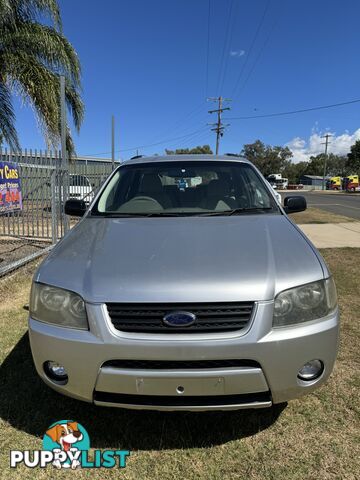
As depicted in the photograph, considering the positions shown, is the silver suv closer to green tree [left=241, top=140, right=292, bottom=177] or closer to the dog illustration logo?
the dog illustration logo

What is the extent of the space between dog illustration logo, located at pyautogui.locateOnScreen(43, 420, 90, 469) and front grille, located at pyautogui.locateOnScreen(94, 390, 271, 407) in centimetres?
47

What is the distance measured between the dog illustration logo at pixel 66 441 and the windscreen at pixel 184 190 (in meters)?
1.60

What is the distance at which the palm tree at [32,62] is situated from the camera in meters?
11.2

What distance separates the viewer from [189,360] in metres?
2.05

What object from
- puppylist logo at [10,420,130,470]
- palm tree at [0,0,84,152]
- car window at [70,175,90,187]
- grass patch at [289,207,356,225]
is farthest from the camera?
car window at [70,175,90,187]

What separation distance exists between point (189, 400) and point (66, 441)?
0.85 metres

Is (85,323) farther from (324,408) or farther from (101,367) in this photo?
(324,408)

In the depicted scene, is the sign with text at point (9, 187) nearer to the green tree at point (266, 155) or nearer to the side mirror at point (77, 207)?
the side mirror at point (77, 207)

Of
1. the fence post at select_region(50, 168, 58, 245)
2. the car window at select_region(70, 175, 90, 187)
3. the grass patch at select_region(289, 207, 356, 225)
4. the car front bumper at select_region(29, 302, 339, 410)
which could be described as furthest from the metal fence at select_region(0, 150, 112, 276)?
the grass patch at select_region(289, 207, 356, 225)

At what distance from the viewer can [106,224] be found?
3092 mm

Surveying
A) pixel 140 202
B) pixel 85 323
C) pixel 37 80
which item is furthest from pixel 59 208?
pixel 85 323

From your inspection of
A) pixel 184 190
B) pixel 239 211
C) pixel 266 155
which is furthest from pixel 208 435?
pixel 266 155

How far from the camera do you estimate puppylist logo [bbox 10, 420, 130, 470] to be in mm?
2295

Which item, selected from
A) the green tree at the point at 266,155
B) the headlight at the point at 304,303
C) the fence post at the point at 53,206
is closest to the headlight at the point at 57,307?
the headlight at the point at 304,303
